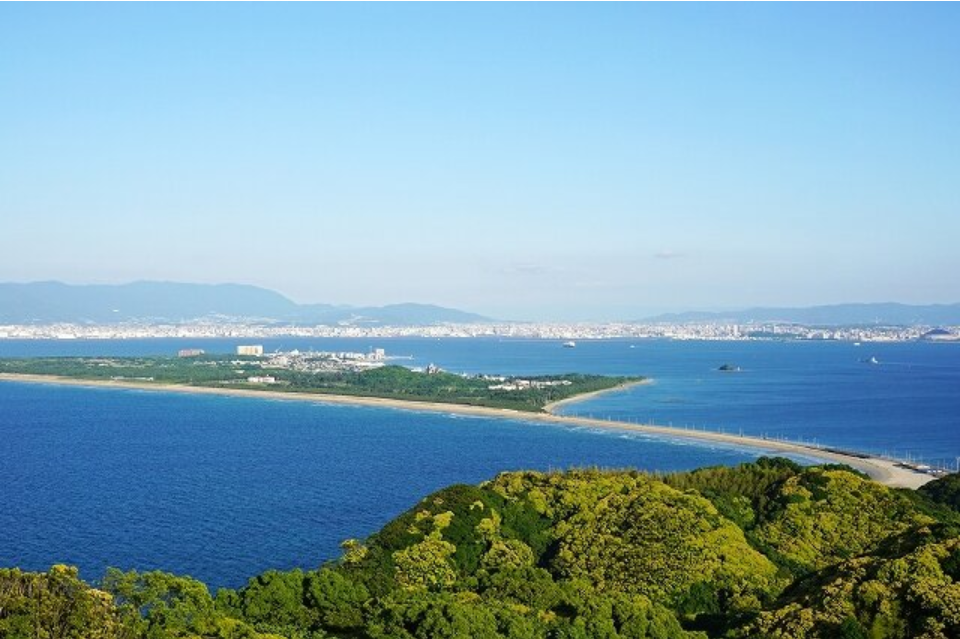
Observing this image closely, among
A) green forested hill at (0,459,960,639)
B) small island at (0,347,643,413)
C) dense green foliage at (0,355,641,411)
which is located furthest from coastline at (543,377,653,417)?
green forested hill at (0,459,960,639)

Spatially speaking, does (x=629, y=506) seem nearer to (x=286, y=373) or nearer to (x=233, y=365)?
(x=286, y=373)

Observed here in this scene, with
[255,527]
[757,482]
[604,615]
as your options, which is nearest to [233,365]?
[255,527]

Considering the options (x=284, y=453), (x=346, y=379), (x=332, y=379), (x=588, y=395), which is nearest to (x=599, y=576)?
(x=284, y=453)

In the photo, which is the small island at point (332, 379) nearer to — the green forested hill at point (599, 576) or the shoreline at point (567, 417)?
the shoreline at point (567, 417)

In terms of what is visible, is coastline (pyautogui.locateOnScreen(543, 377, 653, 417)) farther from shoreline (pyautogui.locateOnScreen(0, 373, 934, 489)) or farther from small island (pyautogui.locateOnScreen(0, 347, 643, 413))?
small island (pyautogui.locateOnScreen(0, 347, 643, 413))

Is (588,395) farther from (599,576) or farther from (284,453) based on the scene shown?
(599,576)
